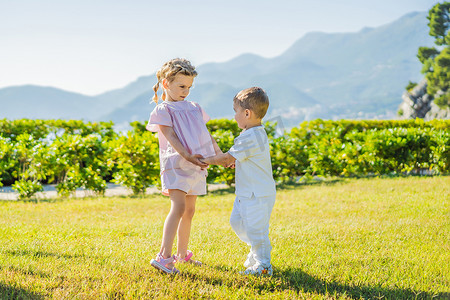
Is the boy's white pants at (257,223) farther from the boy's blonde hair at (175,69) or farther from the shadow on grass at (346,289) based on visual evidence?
the boy's blonde hair at (175,69)

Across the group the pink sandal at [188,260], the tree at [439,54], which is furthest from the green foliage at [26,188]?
the tree at [439,54]

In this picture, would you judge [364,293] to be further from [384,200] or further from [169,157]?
[384,200]

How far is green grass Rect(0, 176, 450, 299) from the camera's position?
8.82 ft

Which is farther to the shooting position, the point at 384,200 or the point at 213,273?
the point at 384,200

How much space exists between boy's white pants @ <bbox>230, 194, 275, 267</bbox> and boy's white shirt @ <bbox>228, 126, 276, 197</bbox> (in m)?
0.05

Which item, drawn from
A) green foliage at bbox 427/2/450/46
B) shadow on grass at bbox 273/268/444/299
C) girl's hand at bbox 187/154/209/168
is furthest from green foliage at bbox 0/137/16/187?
green foliage at bbox 427/2/450/46

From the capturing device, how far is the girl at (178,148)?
2.96 metres

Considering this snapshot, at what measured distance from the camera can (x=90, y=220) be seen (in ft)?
17.3

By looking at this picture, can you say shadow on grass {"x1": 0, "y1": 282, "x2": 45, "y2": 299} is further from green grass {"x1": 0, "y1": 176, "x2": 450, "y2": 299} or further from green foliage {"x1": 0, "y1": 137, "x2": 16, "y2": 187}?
green foliage {"x1": 0, "y1": 137, "x2": 16, "y2": 187}

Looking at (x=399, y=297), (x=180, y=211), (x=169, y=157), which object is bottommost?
(x=399, y=297)

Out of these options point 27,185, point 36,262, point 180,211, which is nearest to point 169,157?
point 180,211

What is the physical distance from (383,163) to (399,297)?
22.1 ft

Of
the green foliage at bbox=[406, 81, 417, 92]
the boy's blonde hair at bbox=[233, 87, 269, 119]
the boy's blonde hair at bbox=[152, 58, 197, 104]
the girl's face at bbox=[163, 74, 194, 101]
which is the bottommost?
the boy's blonde hair at bbox=[233, 87, 269, 119]

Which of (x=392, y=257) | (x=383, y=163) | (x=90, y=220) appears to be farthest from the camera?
(x=383, y=163)
